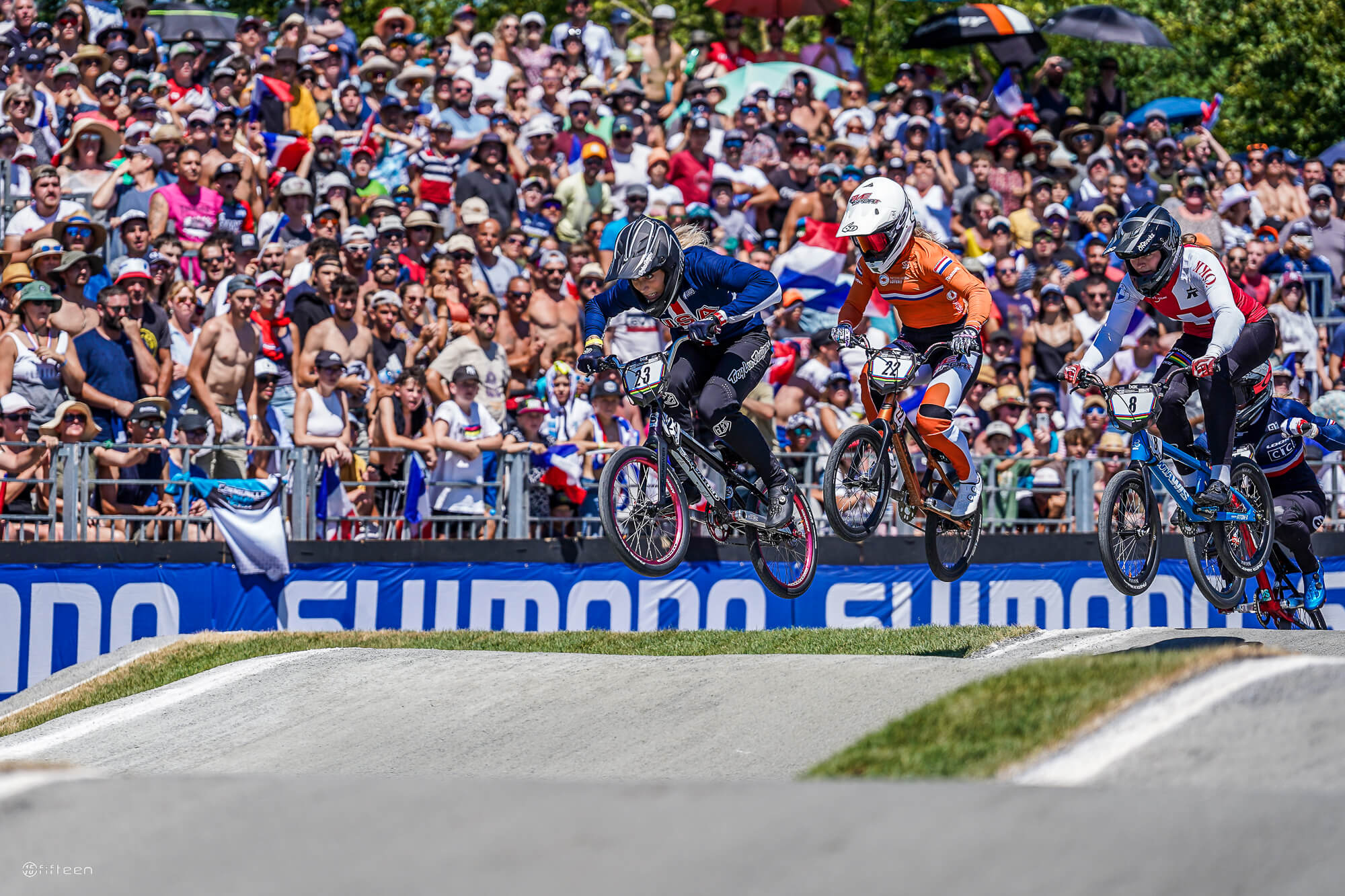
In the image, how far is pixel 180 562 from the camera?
15.3 m

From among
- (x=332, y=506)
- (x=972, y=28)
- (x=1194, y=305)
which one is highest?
(x=972, y=28)

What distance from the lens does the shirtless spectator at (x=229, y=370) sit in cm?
1500

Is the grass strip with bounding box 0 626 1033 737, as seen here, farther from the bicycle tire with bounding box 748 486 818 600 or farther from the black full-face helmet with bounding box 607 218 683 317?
the black full-face helmet with bounding box 607 218 683 317

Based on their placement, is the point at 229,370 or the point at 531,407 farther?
the point at 531,407

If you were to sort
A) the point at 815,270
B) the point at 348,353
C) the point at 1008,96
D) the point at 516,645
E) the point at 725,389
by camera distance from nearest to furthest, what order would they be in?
the point at 725,389 → the point at 516,645 → the point at 348,353 → the point at 815,270 → the point at 1008,96

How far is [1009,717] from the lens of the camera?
7266 millimetres

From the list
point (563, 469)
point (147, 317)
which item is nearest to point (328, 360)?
point (147, 317)

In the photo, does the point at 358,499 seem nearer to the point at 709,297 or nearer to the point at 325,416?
the point at 325,416

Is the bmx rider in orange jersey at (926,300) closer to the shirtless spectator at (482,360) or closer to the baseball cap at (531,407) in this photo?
the baseball cap at (531,407)

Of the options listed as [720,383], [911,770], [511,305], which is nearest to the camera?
[911,770]

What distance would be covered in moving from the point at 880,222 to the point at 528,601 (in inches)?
252

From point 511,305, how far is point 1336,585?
917 cm

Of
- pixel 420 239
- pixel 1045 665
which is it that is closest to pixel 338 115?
pixel 420 239

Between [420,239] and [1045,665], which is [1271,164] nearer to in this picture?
[420,239]
